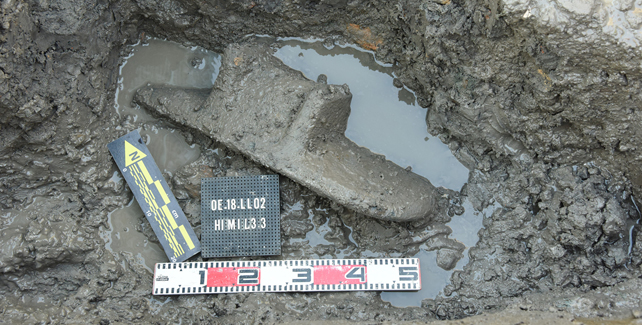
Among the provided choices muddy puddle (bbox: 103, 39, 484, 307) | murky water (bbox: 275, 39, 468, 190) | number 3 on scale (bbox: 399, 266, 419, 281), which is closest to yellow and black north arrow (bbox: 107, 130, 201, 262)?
muddy puddle (bbox: 103, 39, 484, 307)

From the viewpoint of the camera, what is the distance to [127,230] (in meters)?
3.30

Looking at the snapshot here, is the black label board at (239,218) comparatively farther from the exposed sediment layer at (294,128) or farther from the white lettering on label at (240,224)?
the exposed sediment layer at (294,128)

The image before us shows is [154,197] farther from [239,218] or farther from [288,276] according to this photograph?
[288,276]

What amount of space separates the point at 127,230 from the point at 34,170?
0.80m

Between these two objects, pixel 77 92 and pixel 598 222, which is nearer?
pixel 598 222

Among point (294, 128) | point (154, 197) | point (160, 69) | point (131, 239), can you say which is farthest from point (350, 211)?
point (160, 69)

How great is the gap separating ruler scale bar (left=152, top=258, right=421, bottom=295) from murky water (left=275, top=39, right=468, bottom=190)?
75 cm

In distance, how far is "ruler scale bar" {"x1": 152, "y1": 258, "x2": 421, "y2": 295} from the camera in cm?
311

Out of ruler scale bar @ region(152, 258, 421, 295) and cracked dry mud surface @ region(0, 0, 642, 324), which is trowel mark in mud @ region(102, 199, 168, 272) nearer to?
cracked dry mud surface @ region(0, 0, 642, 324)

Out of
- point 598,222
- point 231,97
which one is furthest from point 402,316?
point 231,97

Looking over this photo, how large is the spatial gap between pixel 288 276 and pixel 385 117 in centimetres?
144

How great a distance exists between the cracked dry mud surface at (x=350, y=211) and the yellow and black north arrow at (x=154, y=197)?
89 mm

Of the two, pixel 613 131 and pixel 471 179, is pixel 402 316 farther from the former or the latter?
pixel 613 131

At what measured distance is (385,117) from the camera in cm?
331
